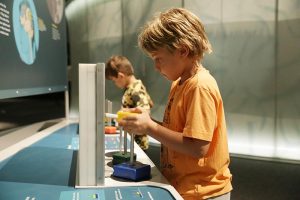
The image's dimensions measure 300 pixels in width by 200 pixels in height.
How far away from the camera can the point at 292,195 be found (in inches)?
116

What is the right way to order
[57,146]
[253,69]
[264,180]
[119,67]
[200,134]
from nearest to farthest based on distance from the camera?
[200,134] < [57,146] < [119,67] < [264,180] < [253,69]

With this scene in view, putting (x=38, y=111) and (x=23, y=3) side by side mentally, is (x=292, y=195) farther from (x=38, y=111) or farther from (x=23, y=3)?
(x=38, y=111)

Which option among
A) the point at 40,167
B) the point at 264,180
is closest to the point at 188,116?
the point at 40,167

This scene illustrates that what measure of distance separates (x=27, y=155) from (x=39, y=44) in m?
1.24

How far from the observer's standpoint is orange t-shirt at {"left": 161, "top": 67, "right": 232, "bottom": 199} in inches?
39.3

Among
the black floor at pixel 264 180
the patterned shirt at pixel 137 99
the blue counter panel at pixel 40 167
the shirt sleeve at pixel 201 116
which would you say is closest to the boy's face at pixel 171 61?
the shirt sleeve at pixel 201 116

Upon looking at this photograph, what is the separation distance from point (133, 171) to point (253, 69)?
3.28 meters

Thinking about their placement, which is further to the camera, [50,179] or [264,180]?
[264,180]

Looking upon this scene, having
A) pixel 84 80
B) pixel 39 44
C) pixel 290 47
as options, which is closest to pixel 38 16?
pixel 39 44

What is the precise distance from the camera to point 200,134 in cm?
99

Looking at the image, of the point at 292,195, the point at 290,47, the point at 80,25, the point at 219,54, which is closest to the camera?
the point at 292,195

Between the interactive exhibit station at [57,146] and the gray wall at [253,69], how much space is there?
2110 millimetres

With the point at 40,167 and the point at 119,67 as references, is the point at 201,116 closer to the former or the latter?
the point at 40,167

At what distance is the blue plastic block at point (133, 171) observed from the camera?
1110mm
